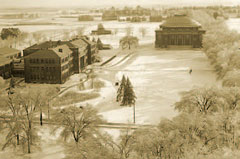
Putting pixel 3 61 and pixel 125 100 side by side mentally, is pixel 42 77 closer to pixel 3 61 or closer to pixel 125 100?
pixel 3 61

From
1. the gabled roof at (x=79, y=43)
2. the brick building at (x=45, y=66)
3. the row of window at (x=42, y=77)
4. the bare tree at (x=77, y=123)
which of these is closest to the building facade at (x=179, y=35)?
the gabled roof at (x=79, y=43)

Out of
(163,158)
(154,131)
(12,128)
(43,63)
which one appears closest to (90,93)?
(43,63)

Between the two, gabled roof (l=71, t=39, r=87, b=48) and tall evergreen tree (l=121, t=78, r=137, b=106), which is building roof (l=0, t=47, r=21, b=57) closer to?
gabled roof (l=71, t=39, r=87, b=48)

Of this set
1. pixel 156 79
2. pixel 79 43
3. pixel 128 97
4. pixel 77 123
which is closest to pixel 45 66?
pixel 79 43

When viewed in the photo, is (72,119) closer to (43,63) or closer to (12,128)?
(12,128)

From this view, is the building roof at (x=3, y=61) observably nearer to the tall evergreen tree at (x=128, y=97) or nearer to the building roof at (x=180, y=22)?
the tall evergreen tree at (x=128, y=97)

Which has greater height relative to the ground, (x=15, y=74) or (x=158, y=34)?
(x=158, y=34)
